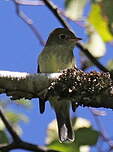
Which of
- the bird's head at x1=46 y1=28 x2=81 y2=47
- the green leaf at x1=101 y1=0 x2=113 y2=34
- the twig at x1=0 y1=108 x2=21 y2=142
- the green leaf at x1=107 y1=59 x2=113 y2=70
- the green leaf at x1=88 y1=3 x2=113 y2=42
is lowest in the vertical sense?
the bird's head at x1=46 y1=28 x2=81 y2=47

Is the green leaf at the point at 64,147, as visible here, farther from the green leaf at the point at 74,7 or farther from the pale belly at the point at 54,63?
the pale belly at the point at 54,63

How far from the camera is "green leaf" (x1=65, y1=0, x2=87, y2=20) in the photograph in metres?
1.58

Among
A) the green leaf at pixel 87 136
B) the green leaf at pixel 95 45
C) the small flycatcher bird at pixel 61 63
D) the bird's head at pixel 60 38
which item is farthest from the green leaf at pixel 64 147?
the bird's head at pixel 60 38

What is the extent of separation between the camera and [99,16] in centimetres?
156

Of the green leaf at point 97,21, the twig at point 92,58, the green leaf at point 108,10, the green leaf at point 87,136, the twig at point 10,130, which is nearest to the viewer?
the green leaf at point 108,10

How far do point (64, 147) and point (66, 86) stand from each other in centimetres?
39

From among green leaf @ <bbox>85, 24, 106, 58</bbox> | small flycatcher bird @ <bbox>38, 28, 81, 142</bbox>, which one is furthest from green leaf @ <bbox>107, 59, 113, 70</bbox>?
small flycatcher bird @ <bbox>38, 28, 81, 142</bbox>

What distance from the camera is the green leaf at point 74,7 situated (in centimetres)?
158

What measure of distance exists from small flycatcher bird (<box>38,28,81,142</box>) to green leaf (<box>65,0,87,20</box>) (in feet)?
4.82

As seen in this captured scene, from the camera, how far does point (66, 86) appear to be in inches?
88.2

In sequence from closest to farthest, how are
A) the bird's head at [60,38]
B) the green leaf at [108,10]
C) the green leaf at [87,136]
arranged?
the green leaf at [108,10] < the green leaf at [87,136] < the bird's head at [60,38]

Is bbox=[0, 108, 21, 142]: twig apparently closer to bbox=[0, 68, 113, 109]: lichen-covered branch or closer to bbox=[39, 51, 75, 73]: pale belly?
bbox=[0, 68, 113, 109]: lichen-covered branch

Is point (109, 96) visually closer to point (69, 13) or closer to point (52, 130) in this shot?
point (52, 130)

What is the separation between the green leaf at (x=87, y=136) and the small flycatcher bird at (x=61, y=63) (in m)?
1.10
